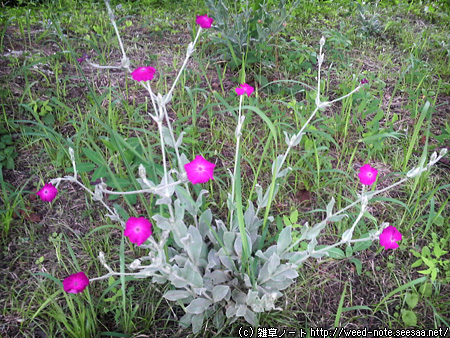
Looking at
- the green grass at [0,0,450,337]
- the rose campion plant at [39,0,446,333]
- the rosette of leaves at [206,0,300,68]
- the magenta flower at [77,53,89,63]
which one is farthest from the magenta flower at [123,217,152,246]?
the magenta flower at [77,53,89,63]

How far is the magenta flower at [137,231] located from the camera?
1139 millimetres

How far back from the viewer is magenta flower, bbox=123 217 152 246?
114cm

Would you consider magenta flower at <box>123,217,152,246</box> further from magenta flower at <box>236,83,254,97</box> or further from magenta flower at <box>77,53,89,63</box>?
magenta flower at <box>77,53,89,63</box>

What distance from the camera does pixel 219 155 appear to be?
2.01m

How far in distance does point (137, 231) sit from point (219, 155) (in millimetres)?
945

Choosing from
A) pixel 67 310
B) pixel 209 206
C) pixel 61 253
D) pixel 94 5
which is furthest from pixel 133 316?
pixel 94 5

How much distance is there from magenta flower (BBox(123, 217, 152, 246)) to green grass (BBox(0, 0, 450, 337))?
231 millimetres

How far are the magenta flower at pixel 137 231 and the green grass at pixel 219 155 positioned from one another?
0.23 meters

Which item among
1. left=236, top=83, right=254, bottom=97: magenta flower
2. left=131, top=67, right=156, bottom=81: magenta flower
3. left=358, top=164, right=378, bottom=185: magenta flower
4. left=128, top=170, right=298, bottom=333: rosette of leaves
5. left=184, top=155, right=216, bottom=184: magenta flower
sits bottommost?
left=128, top=170, right=298, bottom=333: rosette of leaves

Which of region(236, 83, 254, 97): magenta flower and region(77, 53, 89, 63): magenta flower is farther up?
region(236, 83, 254, 97): magenta flower

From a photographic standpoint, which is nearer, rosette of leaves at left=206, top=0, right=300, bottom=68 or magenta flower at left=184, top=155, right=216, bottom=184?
magenta flower at left=184, top=155, right=216, bottom=184

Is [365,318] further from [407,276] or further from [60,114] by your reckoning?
[60,114]

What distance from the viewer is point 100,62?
265 centimetres

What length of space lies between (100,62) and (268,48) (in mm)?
1340
